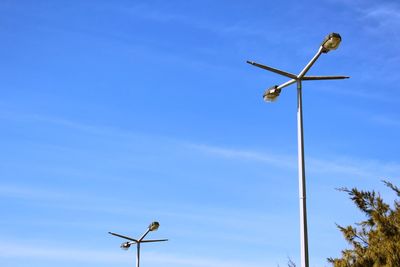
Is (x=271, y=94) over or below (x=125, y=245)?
over

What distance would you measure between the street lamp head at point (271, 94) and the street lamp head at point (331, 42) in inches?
67.5

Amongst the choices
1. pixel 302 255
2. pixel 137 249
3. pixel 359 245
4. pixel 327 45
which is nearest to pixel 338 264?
pixel 359 245

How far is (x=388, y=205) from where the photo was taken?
18375mm

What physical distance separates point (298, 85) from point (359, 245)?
7684mm

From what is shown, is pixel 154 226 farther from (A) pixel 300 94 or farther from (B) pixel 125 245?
(A) pixel 300 94

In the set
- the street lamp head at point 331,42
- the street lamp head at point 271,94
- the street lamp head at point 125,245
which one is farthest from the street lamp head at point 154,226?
the street lamp head at point 331,42

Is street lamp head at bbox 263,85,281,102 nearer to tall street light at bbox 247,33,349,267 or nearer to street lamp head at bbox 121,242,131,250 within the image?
tall street light at bbox 247,33,349,267

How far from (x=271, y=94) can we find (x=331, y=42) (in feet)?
7.16

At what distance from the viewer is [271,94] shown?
14.1 m

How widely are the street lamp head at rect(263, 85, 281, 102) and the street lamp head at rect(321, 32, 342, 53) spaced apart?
1714 mm

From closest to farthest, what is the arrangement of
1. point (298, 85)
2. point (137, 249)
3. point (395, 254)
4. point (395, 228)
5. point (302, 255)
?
point (302, 255), point (298, 85), point (395, 254), point (395, 228), point (137, 249)

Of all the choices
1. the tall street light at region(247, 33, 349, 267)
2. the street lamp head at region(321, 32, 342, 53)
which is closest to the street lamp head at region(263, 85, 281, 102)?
the tall street light at region(247, 33, 349, 267)

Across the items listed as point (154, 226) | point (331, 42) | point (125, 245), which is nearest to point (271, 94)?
point (331, 42)

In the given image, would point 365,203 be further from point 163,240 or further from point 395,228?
point 163,240
